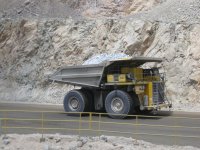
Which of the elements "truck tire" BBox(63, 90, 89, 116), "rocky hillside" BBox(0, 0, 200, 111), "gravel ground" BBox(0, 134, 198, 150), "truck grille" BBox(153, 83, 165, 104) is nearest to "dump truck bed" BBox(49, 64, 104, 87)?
"truck tire" BBox(63, 90, 89, 116)

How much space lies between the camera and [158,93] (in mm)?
19297

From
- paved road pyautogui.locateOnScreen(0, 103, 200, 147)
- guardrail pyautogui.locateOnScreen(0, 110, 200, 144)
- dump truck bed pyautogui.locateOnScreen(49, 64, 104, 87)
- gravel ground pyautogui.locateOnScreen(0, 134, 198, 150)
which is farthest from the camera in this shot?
dump truck bed pyautogui.locateOnScreen(49, 64, 104, 87)

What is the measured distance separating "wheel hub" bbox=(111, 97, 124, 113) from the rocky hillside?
15.8 feet

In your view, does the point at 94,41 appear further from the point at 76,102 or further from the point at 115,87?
the point at 115,87

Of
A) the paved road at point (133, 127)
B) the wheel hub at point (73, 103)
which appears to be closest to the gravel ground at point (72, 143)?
the paved road at point (133, 127)

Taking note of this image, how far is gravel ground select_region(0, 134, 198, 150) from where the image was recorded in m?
12.2

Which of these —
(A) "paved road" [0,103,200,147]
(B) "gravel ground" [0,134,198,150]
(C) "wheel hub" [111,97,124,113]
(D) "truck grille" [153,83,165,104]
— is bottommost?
(B) "gravel ground" [0,134,198,150]

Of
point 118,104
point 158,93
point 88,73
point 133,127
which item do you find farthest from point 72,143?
point 158,93

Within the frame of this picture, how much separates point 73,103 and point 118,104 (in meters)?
2.47

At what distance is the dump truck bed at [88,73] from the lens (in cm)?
→ 1912

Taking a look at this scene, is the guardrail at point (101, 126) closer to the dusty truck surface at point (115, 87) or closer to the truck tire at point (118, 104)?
the truck tire at point (118, 104)

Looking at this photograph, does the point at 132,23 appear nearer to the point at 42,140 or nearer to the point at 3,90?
the point at 3,90

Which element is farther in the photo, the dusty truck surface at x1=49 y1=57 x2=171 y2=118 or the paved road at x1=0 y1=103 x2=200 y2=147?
the dusty truck surface at x1=49 y1=57 x2=171 y2=118

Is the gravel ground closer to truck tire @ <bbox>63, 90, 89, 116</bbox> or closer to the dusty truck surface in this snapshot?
the dusty truck surface
